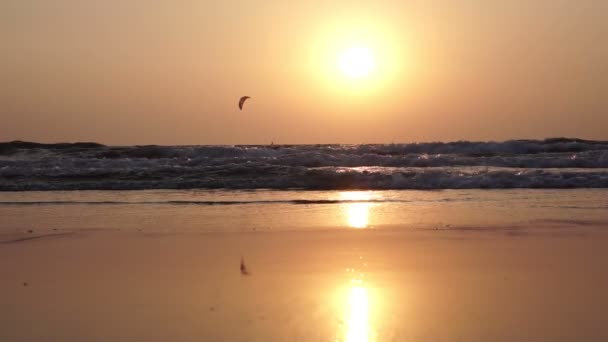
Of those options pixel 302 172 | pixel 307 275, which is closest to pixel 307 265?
pixel 307 275

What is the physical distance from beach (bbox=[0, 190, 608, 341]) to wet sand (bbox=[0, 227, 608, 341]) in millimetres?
14

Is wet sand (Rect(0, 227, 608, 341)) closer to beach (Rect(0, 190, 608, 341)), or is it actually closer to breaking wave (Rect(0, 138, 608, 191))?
beach (Rect(0, 190, 608, 341))

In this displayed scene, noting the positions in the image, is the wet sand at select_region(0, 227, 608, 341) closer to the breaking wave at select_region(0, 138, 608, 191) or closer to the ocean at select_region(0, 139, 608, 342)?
the ocean at select_region(0, 139, 608, 342)

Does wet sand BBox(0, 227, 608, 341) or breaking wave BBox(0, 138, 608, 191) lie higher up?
wet sand BBox(0, 227, 608, 341)

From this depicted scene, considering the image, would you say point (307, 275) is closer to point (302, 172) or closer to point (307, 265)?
point (307, 265)

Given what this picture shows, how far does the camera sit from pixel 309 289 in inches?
195

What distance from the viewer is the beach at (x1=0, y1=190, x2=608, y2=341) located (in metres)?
3.97

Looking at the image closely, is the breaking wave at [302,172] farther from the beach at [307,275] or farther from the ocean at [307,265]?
the beach at [307,275]

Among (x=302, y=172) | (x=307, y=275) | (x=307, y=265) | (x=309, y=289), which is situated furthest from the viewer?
(x=302, y=172)

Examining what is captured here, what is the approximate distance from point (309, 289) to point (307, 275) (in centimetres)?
56

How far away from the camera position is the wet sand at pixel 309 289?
3.92 meters

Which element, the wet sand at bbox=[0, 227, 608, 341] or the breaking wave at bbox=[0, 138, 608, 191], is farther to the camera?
the breaking wave at bbox=[0, 138, 608, 191]

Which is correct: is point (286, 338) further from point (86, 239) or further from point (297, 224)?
point (297, 224)

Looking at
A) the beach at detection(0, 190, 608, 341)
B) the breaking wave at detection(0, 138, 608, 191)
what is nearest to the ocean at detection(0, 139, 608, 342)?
the beach at detection(0, 190, 608, 341)
